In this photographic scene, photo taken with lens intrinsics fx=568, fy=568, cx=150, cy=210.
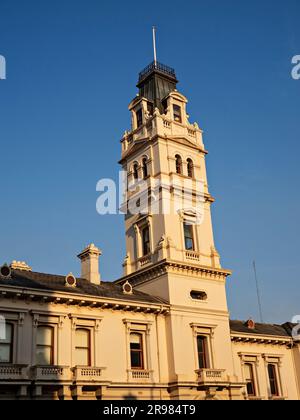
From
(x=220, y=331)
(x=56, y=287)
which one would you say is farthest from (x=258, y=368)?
(x=56, y=287)

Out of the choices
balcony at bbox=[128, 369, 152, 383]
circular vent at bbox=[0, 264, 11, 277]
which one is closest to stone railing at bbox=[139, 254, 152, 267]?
balcony at bbox=[128, 369, 152, 383]

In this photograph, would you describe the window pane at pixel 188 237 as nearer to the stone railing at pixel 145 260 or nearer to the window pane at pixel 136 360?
the stone railing at pixel 145 260

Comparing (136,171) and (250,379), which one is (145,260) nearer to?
(136,171)

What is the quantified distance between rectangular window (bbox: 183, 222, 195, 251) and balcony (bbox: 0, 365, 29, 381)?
17.7m

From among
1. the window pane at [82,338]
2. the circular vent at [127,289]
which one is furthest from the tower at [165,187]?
the window pane at [82,338]

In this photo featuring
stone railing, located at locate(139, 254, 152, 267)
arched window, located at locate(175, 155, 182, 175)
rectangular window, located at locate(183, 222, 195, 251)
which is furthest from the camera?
arched window, located at locate(175, 155, 182, 175)

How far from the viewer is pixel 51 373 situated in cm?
3356

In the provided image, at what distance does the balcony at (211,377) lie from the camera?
39750 mm

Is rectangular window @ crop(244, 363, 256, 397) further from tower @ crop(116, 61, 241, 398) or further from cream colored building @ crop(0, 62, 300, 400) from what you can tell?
tower @ crop(116, 61, 241, 398)

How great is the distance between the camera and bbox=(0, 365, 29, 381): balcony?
3175 cm

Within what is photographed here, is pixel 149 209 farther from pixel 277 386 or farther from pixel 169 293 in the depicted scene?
pixel 277 386

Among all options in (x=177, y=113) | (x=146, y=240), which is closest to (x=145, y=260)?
(x=146, y=240)

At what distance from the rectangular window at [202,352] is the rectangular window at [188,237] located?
7314 mm

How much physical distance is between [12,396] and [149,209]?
63.2 feet
